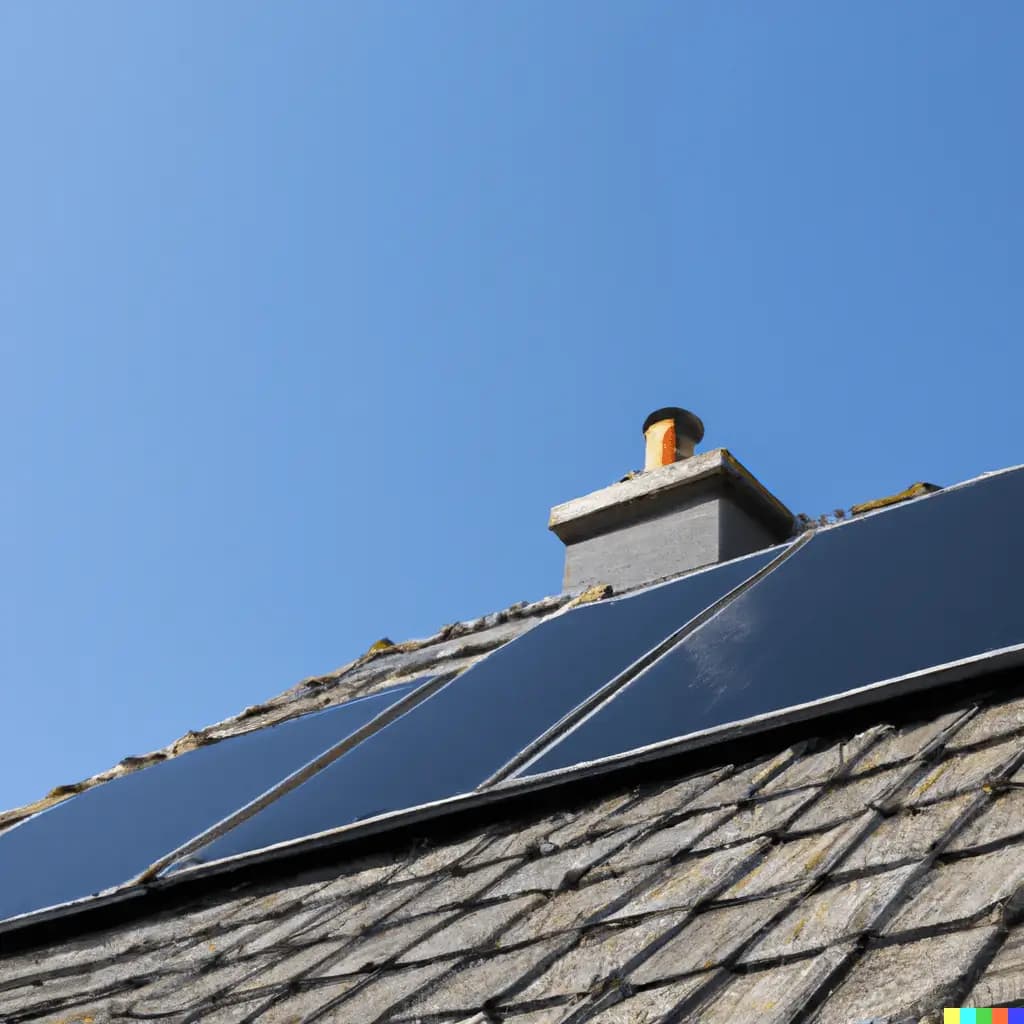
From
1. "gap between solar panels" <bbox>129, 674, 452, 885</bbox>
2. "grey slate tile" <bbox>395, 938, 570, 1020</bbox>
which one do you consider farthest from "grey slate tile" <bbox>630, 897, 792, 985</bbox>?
"gap between solar panels" <bbox>129, 674, 452, 885</bbox>

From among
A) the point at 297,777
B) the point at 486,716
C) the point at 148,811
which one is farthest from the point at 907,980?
the point at 148,811

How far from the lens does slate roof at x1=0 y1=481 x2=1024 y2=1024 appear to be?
A: 2.18 m

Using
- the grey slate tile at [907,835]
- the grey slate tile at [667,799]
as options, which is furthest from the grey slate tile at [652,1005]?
the grey slate tile at [667,799]

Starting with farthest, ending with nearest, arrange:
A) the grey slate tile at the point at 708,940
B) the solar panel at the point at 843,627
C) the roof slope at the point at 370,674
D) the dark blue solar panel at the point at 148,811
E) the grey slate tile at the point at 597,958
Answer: the roof slope at the point at 370,674
the dark blue solar panel at the point at 148,811
the solar panel at the point at 843,627
the grey slate tile at the point at 597,958
the grey slate tile at the point at 708,940

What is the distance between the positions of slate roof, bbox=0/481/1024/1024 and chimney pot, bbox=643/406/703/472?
4868 mm

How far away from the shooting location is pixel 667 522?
302 inches

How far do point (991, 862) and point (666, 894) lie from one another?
0.66m

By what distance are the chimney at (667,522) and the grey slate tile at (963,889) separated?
16.2 feet

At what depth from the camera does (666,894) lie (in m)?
2.74

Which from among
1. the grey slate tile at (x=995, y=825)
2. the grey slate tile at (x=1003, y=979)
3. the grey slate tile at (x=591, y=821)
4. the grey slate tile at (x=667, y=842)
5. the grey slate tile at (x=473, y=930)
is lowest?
the grey slate tile at (x=1003, y=979)

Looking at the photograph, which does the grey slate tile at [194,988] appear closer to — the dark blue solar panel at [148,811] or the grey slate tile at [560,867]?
the grey slate tile at [560,867]

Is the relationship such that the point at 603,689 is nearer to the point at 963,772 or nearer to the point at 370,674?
the point at 963,772

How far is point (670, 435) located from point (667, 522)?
0.91 meters

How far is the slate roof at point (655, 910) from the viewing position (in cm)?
218
